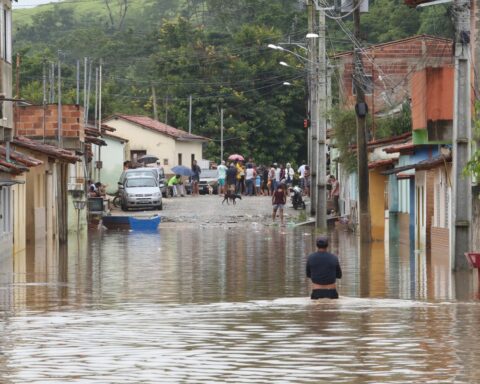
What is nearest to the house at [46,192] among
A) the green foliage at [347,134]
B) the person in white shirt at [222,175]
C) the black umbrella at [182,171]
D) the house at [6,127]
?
the house at [6,127]

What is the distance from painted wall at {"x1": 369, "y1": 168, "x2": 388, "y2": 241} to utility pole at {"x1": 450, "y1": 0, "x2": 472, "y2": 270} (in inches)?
886

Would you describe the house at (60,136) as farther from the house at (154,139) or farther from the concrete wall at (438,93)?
the house at (154,139)

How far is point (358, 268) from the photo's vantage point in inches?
1326

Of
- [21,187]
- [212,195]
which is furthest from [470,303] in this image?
[212,195]

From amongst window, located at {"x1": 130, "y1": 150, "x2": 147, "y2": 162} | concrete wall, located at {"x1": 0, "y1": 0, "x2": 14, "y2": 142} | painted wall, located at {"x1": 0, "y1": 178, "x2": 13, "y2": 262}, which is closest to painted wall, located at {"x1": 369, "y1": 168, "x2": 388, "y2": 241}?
concrete wall, located at {"x1": 0, "y1": 0, "x2": 14, "y2": 142}

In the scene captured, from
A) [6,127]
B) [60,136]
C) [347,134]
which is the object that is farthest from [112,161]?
[6,127]

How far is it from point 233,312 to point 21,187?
76.7ft

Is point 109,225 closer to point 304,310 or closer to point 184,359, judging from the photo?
point 304,310

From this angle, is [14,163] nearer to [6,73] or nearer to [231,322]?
[6,73]

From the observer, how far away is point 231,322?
1911cm

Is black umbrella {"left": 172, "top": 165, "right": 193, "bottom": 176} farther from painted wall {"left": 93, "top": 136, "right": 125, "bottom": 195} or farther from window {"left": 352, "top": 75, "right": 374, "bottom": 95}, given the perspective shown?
window {"left": 352, "top": 75, "right": 374, "bottom": 95}

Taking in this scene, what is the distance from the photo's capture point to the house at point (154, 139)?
98688mm

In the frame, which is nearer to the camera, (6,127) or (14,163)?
(14,163)

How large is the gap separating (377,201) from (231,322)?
114ft
